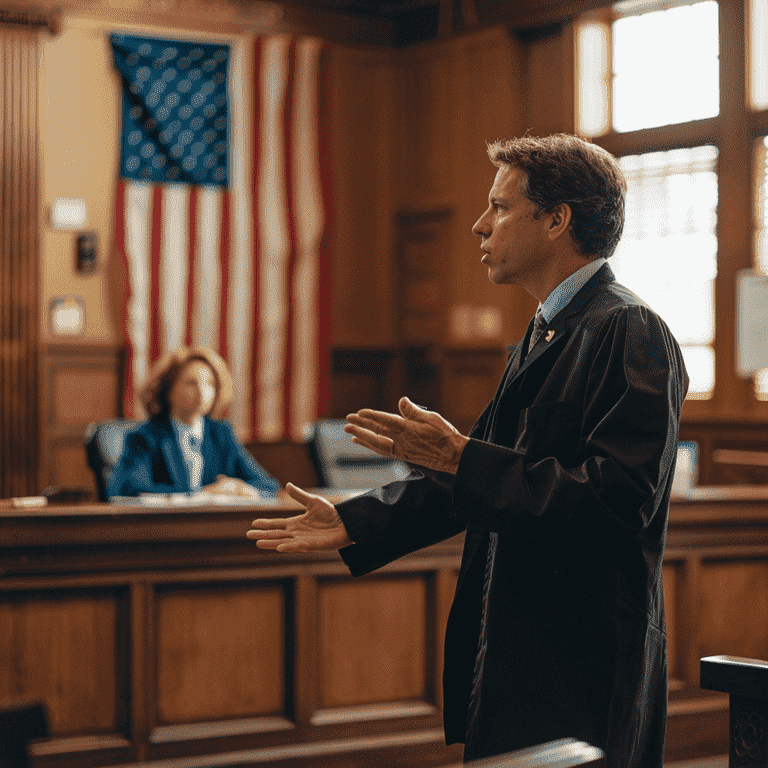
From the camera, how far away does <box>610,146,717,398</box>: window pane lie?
5938 mm

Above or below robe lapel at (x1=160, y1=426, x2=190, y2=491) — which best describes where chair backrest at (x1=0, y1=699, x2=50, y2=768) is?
above

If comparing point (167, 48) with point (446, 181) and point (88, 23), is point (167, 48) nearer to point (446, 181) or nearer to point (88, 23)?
point (88, 23)

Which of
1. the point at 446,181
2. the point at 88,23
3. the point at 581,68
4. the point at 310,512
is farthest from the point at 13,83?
the point at 310,512

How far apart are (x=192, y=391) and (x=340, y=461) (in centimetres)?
68

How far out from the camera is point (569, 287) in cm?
154

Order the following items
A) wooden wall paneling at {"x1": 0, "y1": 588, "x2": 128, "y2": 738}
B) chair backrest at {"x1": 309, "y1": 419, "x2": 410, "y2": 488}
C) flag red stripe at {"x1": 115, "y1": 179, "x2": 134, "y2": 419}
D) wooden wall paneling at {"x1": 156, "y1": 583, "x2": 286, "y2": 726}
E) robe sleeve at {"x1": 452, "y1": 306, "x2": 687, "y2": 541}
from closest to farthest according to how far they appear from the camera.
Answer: robe sleeve at {"x1": 452, "y1": 306, "x2": 687, "y2": 541}
wooden wall paneling at {"x1": 0, "y1": 588, "x2": 128, "y2": 738}
wooden wall paneling at {"x1": 156, "y1": 583, "x2": 286, "y2": 726}
chair backrest at {"x1": 309, "y1": 419, "x2": 410, "y2": 488}
flag red stripe at {"x1": 115, "y1": 179, "x2": 134, "y2": 419}

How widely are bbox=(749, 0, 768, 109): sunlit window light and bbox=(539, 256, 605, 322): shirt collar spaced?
4.71 meters

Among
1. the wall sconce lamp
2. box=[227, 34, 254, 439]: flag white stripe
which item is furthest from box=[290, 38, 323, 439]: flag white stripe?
the wall sconce lamp

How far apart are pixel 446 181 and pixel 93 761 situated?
4923mm

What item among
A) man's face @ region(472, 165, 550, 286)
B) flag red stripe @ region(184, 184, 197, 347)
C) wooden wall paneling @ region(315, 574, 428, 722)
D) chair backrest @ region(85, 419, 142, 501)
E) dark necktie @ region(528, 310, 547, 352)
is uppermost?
flag red stripe @ region(184, 184, 197, 347)

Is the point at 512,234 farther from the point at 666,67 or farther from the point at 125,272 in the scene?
the point at 125,272

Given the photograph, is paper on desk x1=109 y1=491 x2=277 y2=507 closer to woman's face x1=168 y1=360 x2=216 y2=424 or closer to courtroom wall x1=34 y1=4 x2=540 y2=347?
woman's face x1=168 y1=360 x2=216 y2=424

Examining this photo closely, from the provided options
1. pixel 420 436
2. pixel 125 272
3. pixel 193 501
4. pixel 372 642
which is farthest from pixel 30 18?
pixel 420 436

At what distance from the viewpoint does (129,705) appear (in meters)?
2.96
